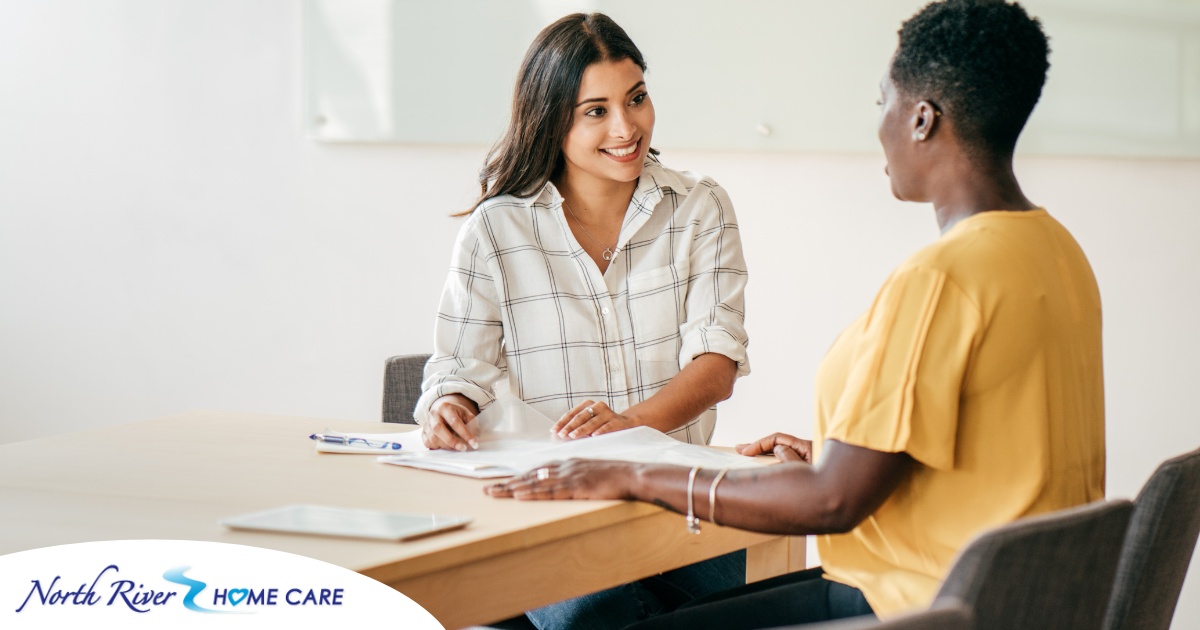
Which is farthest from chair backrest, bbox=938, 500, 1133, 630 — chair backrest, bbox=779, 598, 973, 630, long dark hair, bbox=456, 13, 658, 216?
long dark hair, bbox=456, 13, 658, 216

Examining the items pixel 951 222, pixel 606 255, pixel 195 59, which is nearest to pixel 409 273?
pixel 195 59

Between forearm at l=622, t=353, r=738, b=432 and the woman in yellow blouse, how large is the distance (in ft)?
1.77

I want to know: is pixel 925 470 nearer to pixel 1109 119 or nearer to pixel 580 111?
pixel 580 111

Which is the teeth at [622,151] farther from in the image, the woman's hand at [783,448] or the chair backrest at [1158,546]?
the chair backrest at [1158,546]

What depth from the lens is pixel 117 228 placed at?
3.56m

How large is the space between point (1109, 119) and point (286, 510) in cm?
230

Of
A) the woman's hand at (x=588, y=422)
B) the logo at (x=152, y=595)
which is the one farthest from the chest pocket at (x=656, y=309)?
the logo at (x=152, y=595)

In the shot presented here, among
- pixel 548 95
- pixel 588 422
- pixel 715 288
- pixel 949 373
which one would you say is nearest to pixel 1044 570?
pixel 949 373

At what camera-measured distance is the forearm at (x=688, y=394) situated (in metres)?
1.97

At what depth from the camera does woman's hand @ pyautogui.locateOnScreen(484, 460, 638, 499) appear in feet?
4.79

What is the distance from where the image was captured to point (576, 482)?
1472mm

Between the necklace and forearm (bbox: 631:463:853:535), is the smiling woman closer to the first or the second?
the necklace

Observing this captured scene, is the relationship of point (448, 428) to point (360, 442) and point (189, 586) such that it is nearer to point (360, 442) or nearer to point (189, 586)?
point (360, 442)

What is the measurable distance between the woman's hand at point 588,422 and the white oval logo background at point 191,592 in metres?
0.63
